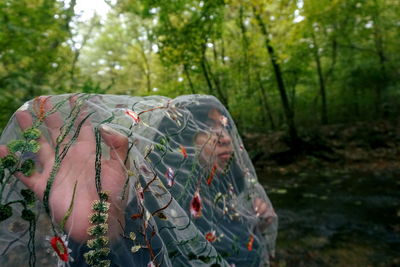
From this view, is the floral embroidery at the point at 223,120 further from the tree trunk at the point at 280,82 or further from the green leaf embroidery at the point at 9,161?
the tree trunk at the point at 280,82

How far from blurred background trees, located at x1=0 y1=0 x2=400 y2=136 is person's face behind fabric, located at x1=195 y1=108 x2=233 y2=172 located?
1575mm

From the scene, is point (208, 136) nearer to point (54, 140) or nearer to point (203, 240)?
point (203, 240)

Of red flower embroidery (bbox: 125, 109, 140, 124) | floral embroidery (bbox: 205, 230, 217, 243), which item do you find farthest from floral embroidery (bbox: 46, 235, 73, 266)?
floral embroidery (bbox: 205, 230, 217, 243)

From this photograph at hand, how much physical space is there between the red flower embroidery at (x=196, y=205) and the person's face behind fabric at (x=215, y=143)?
0.24 meters

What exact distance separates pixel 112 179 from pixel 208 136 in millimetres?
1007

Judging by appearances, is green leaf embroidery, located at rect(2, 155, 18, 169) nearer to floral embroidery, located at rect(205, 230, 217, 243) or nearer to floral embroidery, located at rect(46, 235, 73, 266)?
floral embroidery, located at rect(46, 235, 73, 266)

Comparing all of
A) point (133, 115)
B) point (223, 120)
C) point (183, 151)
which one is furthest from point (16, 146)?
point (223, 120)

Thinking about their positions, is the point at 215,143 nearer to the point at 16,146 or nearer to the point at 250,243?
the point at 250,243

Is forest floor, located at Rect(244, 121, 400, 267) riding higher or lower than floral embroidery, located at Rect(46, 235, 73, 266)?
lower

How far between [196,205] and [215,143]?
491 mm

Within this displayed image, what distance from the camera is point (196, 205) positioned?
165cm

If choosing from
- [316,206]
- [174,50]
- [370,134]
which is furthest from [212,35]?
[370,134]

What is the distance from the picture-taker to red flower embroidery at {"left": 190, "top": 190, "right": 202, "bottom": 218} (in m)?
1.61

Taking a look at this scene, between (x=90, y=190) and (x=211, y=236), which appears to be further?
(x=211, y=236)
